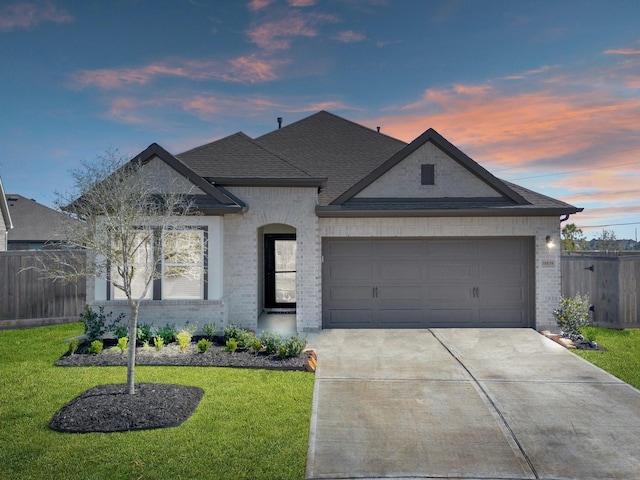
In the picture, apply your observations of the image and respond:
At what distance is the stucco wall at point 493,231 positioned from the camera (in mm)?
10891

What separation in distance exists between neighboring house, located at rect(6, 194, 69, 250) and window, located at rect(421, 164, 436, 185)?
78.3ft

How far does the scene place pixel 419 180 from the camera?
11258 millimetres

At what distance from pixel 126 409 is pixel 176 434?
42.1 inches

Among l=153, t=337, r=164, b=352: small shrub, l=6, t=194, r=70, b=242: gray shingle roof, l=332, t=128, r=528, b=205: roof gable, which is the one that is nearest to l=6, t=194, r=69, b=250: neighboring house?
l=6, t=194, r=70, b=242: gray shingle roof

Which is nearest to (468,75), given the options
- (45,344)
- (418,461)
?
(418,461)

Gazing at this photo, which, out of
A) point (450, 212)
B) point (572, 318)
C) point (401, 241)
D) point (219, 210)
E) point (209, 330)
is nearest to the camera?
point (209, 330)

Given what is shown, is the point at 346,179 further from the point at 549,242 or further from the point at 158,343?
the point at 158,343

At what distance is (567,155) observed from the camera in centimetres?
1795

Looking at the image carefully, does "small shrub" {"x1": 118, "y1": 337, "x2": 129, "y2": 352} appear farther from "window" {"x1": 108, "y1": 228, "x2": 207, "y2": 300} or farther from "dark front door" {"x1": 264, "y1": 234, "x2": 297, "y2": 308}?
"dark front door" {"x1": 264, "y1": 234, "x2": 297, "y2": 308}

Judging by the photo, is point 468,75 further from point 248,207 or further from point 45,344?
point 45,344

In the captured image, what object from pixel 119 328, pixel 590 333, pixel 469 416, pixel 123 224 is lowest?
pixel 469 416

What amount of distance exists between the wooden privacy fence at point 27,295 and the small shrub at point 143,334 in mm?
4365

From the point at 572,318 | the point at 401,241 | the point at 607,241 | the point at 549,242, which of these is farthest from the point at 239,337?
the point at 607,241

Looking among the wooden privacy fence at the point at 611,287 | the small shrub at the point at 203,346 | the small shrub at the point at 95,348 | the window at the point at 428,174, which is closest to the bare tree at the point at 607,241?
the wooden privacy fence at the point at 611,287
